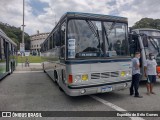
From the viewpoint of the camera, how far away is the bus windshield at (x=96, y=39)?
237 inches

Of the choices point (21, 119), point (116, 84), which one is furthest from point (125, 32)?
point (21, 119)

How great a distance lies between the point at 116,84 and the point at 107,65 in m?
0.81

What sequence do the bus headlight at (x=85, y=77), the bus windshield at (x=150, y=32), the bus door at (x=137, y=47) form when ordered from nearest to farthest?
the bus headlight at (x=85, y=77) < the bus door at (x=137, y=47) < the bus windshield at (x=150, y=32)

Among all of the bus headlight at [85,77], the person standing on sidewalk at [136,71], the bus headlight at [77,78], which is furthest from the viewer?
the person standing on sidewalk at [136,71]

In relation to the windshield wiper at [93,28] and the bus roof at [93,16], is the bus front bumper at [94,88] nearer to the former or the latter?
the windshield wiper at [93,28]

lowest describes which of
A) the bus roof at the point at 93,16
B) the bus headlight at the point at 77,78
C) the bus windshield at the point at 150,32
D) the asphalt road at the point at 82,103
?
the asphalt road at the point at 82,103

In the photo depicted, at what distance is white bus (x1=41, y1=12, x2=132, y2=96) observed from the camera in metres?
5.95

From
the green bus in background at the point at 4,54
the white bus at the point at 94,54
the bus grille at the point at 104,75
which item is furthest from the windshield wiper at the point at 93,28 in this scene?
the green bus in background at the point at 4,54

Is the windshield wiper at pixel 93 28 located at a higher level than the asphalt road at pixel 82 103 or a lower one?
higher

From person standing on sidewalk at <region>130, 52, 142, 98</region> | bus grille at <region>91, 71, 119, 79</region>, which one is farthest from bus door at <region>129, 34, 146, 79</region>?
bus grille at <region>91, 71, 119, 79</region>

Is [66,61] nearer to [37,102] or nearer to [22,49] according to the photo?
[37,102]

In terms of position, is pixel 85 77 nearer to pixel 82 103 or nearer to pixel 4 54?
pixel 82 103

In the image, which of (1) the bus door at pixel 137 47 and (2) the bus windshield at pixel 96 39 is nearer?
(2) the bus windshield at pixel 96 39

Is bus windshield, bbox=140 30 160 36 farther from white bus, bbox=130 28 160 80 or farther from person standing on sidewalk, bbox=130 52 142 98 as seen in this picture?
person standing on sidewalk, bbox=130 52 142 98
